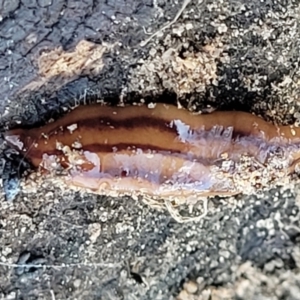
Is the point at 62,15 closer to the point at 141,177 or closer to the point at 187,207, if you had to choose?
the point at 141,177

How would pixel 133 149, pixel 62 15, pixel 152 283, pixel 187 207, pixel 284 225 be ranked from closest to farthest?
pixel 62 15, pixel 133 149, pixel 187 207, pixel 152 283, pixel 284 225

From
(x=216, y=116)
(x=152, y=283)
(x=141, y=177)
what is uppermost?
(x=216, y=116)

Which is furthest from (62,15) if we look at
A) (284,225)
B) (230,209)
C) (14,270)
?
(284,225)

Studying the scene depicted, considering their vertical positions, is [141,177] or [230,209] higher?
[141,177]
